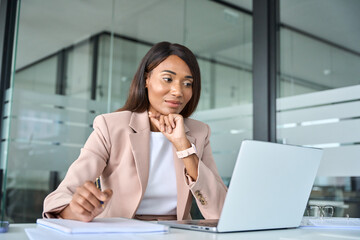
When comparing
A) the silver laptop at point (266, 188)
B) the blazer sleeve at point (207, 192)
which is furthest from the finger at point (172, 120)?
the silver laptop at point (266, 188)

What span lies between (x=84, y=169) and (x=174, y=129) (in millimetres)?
404

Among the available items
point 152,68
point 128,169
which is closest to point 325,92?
point 152,68

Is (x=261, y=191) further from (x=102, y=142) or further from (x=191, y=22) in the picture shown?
(x=191, y=22)

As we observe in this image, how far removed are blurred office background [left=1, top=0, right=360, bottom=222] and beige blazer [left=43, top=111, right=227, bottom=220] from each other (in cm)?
107

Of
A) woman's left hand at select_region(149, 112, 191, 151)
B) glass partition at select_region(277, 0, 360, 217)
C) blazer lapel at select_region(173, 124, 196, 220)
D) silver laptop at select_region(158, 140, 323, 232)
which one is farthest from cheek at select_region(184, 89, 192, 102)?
glass partition at select_region(277, 0, 360, 217)

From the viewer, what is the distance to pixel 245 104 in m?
3.15

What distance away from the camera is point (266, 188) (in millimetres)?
1056

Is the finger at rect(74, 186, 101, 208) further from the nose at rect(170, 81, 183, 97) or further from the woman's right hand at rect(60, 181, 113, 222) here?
the nose at rect(170, 81, 183, 97)

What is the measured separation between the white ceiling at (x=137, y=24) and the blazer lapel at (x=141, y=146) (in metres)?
1.64

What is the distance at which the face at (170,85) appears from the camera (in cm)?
184

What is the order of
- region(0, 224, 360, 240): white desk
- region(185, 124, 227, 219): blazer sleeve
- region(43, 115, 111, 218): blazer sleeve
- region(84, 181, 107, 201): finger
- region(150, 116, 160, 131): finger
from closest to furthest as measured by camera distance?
region(0, 224, 360, 240): white desk → region(84, 181, 107, 201): finger → region(43, 115, 111, 218): blazer sleeve → region(185, 124, 227, 219): blazer sleeve → region(150, 116, 160, 131): finger

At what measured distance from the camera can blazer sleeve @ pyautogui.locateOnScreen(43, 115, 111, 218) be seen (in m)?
1.31

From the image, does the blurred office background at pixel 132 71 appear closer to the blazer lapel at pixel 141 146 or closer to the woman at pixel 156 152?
the woman at pixel 156 152

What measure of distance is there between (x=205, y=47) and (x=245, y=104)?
0.74 meters
